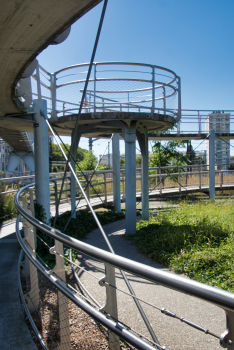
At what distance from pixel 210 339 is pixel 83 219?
21.1ft

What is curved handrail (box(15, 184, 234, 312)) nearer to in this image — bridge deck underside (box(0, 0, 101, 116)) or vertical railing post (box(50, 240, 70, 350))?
vertical railing post (box(50, 240, 70, 350))

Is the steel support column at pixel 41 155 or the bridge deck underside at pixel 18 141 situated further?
the bridge deck underside at pixel 18 141

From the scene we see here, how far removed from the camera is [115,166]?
36.1 feet

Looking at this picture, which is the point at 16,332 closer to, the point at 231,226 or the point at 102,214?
the point at 231,226

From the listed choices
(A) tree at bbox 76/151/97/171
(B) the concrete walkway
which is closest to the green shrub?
(B) the concrete walkway

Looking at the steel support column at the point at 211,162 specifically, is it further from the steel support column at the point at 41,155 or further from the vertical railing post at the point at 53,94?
the steel support column at the point at 41,155

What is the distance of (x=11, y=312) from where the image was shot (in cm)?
289

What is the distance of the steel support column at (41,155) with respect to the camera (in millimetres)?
6414

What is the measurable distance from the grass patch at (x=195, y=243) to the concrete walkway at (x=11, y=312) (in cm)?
268

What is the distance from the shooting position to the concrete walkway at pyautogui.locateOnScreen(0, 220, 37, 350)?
7.87ft

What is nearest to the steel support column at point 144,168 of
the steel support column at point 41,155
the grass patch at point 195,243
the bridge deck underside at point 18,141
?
the grass patch at point 195,243

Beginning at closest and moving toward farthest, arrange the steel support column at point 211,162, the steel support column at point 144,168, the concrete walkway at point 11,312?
the concrete walkway at point 11,312
the steel support column at point 144,168
the steel support column at point 211,162

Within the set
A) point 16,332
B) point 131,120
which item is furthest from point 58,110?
point 16,332

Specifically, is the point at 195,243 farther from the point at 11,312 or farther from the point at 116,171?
the point at 116,171
